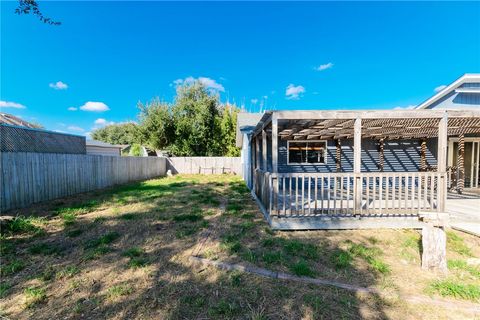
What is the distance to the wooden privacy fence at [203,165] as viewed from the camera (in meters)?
19.7

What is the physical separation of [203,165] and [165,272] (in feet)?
55.9

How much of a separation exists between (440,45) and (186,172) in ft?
70.9

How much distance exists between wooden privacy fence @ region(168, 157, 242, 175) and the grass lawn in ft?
47.3

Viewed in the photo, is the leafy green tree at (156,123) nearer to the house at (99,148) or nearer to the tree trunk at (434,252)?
the house at (99,148)

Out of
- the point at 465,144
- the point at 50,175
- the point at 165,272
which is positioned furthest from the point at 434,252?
the point at 50,175

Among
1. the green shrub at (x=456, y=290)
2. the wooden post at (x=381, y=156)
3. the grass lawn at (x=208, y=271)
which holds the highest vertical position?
the wooden post at (x=381, y=156)

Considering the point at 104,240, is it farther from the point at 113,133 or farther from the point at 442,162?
the point at 113,133

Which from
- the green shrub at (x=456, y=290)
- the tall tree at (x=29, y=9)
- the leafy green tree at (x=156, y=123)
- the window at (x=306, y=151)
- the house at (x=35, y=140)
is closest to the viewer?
the green shrub at (x=456, y=290)

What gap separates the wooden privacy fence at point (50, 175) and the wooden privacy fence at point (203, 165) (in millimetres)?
7108

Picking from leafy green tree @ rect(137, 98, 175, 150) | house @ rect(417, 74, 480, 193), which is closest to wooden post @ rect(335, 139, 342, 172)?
house @ rect(417, 74, 480, 193)

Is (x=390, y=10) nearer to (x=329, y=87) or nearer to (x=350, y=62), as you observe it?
(x=350, y=62)

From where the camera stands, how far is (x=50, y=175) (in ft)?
24.5

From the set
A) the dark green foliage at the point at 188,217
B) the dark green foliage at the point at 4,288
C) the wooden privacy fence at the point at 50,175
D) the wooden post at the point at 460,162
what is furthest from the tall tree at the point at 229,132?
the dark green foliage at the point at 4,288

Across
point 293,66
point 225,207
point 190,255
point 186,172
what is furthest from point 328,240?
point 293,66
